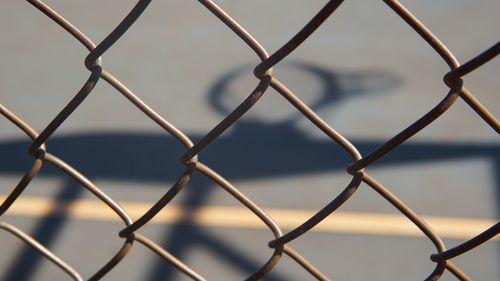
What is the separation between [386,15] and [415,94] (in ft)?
2.18

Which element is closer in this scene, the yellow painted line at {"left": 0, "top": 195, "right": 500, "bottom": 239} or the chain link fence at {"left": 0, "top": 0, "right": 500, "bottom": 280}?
the chain link fence at {"left": 0, "top": 0, "right": 500, "bottom": 280}

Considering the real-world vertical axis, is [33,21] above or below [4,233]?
above

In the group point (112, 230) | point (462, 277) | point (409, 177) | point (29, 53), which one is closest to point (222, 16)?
point (462, 277)

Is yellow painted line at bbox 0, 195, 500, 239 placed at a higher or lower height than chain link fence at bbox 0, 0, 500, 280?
higher

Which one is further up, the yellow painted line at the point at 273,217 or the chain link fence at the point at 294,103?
the yellow painted line at the point at 273,217

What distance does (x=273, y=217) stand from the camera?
2375 millimetres

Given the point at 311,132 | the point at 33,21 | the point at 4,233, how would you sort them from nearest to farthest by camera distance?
the point at 4,233
the point at 311,132
the point at 33,21

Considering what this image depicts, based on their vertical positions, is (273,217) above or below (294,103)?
above

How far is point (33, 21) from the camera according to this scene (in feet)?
11.4

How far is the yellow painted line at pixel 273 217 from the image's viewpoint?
229cm

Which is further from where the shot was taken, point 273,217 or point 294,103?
point 273,217

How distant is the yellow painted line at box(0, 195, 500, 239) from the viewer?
229cm

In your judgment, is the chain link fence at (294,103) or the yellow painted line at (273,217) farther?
the yellow painted line at (273,217)

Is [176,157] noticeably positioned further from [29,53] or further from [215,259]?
[29,53]
